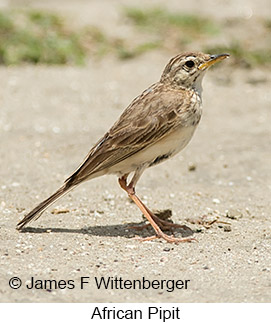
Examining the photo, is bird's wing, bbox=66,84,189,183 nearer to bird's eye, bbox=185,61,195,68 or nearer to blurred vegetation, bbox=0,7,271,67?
bird's eye, bbox=185,61,195,68

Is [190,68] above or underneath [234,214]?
above

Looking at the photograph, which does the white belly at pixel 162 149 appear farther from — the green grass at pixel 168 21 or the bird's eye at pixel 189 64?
the green grass at pixel 168 21

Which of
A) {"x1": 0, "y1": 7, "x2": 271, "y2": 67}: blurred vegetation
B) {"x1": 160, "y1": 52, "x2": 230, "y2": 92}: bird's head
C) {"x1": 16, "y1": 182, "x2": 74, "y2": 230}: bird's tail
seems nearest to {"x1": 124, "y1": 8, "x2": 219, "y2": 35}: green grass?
{"x1": 0, "y1": 7, "x2": 271, "y2": 67}: blurred vegetation

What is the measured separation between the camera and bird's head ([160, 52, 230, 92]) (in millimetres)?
6500

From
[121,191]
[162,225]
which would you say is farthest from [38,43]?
[162,225]

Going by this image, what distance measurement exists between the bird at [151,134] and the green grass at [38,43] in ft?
20.0

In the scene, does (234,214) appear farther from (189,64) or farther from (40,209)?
(40,209)

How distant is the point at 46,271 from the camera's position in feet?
17.8

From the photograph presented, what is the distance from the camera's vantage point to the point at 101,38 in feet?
44.3

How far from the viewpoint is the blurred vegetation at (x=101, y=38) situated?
12328 mm

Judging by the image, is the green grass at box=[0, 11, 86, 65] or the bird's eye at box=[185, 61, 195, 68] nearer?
the bird's eye at box=[185, 61, 195, 68]

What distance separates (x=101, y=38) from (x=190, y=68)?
7218mm

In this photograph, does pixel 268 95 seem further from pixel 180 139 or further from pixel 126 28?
pixel 180 139

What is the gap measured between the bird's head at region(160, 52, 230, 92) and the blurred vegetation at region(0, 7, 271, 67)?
5.33m
